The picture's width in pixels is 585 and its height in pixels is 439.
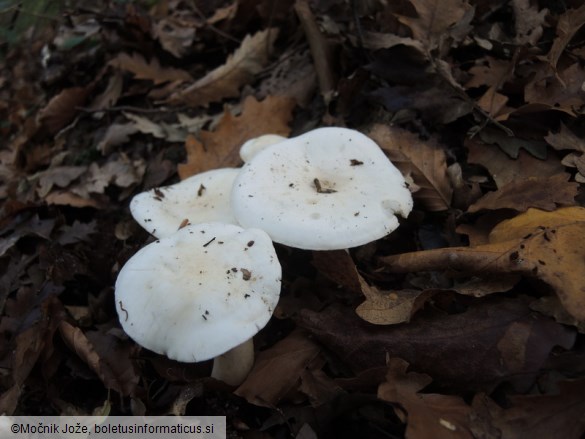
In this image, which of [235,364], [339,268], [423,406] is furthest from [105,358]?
[423,406]

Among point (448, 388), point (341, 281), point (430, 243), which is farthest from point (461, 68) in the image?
point (448, 388)

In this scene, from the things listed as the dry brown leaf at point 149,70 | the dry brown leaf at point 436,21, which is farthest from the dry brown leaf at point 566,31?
the dry brown leaf at point 149,70

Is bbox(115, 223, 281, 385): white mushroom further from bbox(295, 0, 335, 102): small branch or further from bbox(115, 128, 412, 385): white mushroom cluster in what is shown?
bbox(295, 0, 335, 102): small branch

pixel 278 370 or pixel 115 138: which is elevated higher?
pixel 115 138

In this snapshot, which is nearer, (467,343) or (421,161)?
(467,343)

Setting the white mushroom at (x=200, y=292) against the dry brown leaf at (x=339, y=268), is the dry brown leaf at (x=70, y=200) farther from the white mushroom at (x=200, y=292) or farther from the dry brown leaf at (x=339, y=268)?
the dry brown leaf at (x=339, y=268)

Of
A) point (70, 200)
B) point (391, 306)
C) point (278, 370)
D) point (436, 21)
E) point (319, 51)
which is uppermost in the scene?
point (436, 21)

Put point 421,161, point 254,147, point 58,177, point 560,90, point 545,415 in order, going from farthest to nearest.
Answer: point 58,177 < point 254,147 < point 421,161 < point 560,90 < point 545,415

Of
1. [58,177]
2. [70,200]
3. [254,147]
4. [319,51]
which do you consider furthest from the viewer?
[58,177]

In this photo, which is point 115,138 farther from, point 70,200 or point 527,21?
point 527,21
